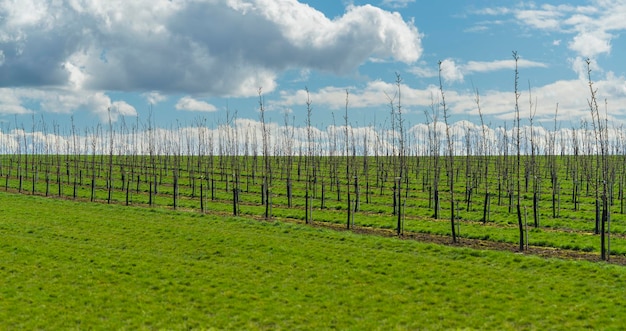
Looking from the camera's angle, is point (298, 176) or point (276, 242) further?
point (298, 176)

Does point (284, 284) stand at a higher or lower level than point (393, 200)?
lower

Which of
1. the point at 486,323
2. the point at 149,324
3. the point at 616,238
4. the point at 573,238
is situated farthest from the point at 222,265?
the point at 616,238

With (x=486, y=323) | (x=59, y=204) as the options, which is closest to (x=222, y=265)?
(x=486, y=323)

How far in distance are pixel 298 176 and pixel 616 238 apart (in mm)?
52722

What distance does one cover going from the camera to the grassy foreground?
17172mm

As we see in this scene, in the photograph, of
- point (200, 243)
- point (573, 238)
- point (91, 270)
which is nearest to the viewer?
point (91, 270)

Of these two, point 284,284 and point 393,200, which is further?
point 393,200

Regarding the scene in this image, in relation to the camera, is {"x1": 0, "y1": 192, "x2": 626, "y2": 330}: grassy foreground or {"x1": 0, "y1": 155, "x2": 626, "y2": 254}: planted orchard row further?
{"x1": 0, "y1": 155, "x2": 626, "y2": 254}: planted orchard row

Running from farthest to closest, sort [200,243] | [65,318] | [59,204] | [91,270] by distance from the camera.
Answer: [59,204]
[200,243]
[91,270]
[65,318]

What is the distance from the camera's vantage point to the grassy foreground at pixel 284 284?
17172 millimetres

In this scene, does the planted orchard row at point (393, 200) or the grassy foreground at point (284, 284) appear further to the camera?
the planted orchard row at point (393, 200)

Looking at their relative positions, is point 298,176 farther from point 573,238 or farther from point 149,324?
point 149,324

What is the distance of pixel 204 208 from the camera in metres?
48.4

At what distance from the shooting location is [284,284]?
21.2 metres
